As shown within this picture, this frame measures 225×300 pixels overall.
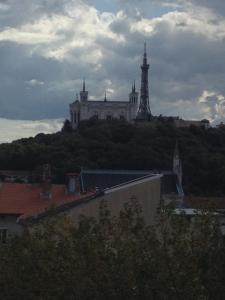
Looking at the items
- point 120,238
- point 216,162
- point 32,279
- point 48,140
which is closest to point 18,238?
point 32,279

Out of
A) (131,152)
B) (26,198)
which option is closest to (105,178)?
(26,198)

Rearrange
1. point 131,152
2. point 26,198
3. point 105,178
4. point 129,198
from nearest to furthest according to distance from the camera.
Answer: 1. point 129,198
2. point 26,198
3. point 105,178
4. point 131,152

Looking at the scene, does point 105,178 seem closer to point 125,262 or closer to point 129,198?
point 129,198

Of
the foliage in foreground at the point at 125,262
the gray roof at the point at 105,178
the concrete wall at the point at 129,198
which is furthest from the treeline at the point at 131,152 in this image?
the foliage in foreground at the point at 125,262

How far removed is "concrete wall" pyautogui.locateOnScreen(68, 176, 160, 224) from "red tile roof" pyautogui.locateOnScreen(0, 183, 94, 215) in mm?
3239

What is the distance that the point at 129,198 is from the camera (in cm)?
3900

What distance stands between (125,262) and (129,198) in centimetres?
2088

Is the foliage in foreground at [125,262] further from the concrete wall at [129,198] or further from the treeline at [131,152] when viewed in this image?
the treeline at [131,152]

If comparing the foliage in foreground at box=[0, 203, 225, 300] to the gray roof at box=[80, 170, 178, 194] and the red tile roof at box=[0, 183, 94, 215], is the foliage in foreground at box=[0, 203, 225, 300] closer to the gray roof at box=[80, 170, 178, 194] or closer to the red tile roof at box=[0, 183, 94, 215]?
the red tile roof at box=[0, 183, 94, 215]

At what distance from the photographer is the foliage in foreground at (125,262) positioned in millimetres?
17594

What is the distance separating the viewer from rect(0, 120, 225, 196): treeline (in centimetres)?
12106

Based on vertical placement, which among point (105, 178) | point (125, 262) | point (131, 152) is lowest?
point (125, 262)

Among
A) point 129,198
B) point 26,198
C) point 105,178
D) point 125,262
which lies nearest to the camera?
point 125,262

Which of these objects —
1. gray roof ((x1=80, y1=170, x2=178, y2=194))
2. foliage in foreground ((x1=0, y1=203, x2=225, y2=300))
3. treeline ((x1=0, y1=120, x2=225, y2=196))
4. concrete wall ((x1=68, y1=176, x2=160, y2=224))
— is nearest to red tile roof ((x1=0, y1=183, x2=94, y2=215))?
concrete wall ((x1=68, y1=176, x2=160, y2=224))
